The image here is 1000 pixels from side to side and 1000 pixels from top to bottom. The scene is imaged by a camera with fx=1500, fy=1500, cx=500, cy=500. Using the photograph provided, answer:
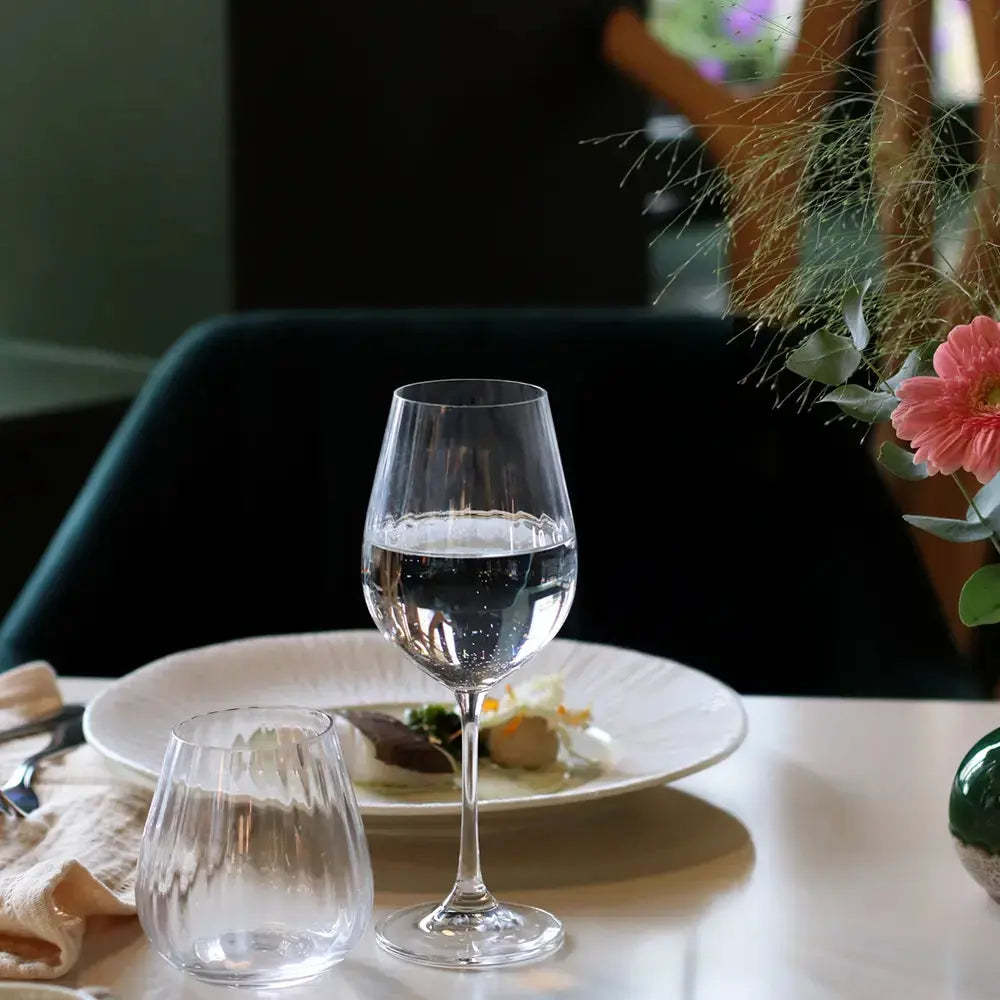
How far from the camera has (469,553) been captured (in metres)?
0.65

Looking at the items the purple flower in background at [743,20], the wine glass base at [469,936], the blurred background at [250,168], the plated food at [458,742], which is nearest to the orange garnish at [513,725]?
the plated food at [458,742]

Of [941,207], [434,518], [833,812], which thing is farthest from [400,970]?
[941,207]

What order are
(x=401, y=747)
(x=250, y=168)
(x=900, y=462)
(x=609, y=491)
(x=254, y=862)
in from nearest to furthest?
(x=254, y=862)
(x=900, y=462)
(x=401, y=747)
(x=609, y=491)
(x=250, y=168)

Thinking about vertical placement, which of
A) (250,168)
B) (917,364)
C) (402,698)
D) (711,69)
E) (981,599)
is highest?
(711,69)

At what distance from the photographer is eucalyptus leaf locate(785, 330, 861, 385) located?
2.21ft

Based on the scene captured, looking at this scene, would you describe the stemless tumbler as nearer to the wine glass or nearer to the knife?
the wine glass

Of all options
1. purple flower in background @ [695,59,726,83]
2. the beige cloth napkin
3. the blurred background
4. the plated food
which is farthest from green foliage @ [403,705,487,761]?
purple flower in background @ [695,59,726,83]

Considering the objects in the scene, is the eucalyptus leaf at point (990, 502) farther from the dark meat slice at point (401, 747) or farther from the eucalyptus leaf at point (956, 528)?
the dark meat slice at point (401, 747)

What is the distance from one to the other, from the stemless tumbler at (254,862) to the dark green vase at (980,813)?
0.29 meters

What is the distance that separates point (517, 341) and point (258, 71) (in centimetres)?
112

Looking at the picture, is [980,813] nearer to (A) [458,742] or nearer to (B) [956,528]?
(B) [956,528]

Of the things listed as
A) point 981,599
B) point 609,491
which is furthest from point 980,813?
point 609,491

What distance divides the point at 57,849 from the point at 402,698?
0.32 m

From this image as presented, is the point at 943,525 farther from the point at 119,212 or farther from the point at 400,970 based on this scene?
the point at 119,212
